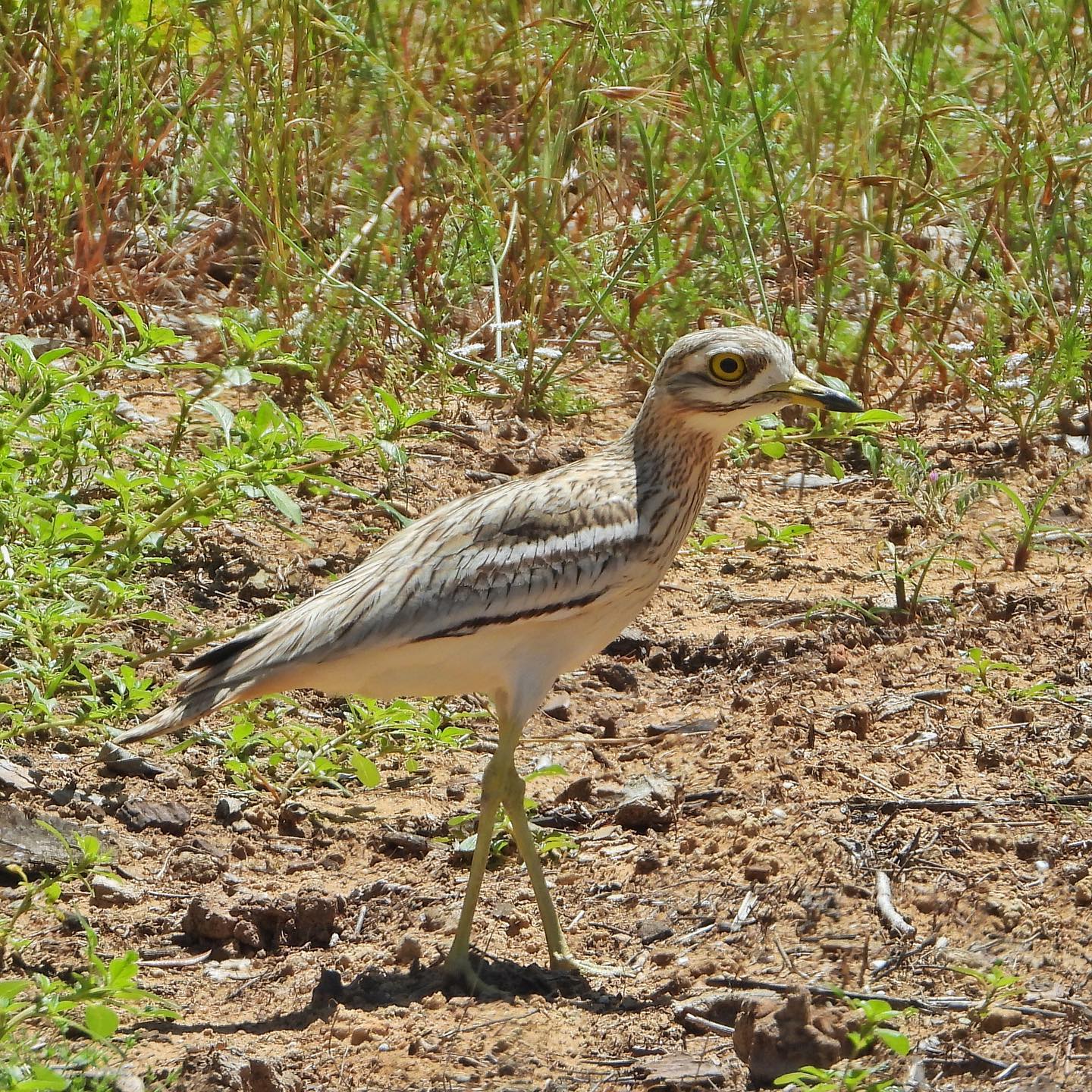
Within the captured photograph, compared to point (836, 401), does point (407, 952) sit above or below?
below

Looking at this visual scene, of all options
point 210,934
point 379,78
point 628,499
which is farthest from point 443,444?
point 210,934

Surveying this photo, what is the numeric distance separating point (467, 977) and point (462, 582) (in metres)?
0.88

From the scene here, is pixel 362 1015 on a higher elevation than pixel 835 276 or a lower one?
lower

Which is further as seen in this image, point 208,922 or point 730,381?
point 730,381

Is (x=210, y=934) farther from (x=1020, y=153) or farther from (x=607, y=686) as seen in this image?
(x=1020, y=153)

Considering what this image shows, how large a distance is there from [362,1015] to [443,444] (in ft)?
9.85

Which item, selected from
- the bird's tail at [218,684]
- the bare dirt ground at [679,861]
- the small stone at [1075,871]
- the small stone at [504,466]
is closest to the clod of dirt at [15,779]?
the bare dirt ground at [679,861]

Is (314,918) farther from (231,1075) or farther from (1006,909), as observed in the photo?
(1006,909)

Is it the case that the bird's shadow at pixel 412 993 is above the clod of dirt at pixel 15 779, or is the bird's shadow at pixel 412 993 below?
below

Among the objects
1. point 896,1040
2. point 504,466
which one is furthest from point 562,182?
point 896,1040

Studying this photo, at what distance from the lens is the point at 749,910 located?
3664 mm

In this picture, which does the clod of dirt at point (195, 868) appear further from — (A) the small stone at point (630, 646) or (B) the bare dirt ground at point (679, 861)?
(A) the small stone at point (630, 646)

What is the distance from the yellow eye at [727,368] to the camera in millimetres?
3961

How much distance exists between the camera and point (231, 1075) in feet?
9.77
